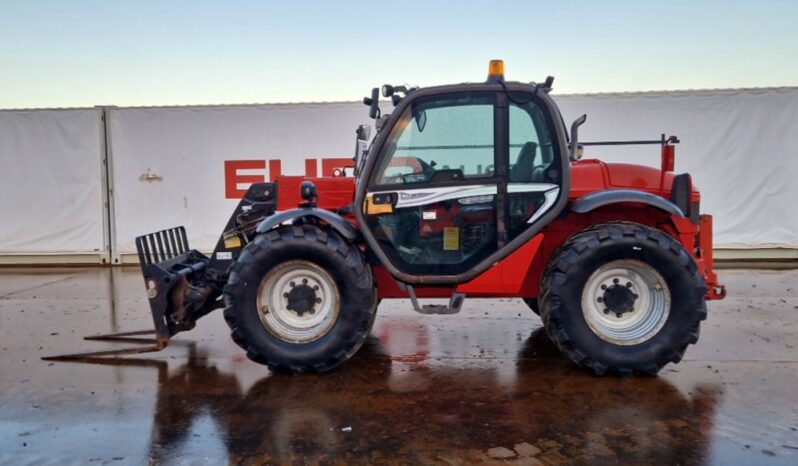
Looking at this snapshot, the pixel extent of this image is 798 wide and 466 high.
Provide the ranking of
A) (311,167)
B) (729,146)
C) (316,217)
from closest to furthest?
1. (316,217)
2. (729,146)
3. (311,167)

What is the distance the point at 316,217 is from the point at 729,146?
7.88 metres

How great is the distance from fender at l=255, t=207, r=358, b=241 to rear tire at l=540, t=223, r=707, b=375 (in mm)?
1490

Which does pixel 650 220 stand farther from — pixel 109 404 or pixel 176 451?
pixel 109 404

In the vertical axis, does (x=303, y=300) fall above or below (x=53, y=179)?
below

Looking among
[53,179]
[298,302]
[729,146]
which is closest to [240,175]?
[53,179]

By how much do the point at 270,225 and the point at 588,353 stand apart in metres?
2.47

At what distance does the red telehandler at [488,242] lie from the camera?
391cm

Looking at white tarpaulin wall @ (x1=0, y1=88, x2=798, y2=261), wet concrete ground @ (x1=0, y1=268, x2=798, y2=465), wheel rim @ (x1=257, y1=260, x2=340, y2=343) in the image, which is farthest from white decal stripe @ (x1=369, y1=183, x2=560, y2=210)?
white tarpaulin wall @ (x1=0, y1=88, x2=798, y2=261)

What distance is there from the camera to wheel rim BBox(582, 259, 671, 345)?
397 cm

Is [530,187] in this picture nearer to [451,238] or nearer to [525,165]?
[525,165]

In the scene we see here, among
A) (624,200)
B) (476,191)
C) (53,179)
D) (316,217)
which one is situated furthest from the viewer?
(53,179)

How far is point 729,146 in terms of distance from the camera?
29.8ft

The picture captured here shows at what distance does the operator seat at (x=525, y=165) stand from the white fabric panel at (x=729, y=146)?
5.61 m

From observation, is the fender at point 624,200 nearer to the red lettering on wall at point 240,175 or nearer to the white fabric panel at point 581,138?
the white fabric panel at point 581,138
